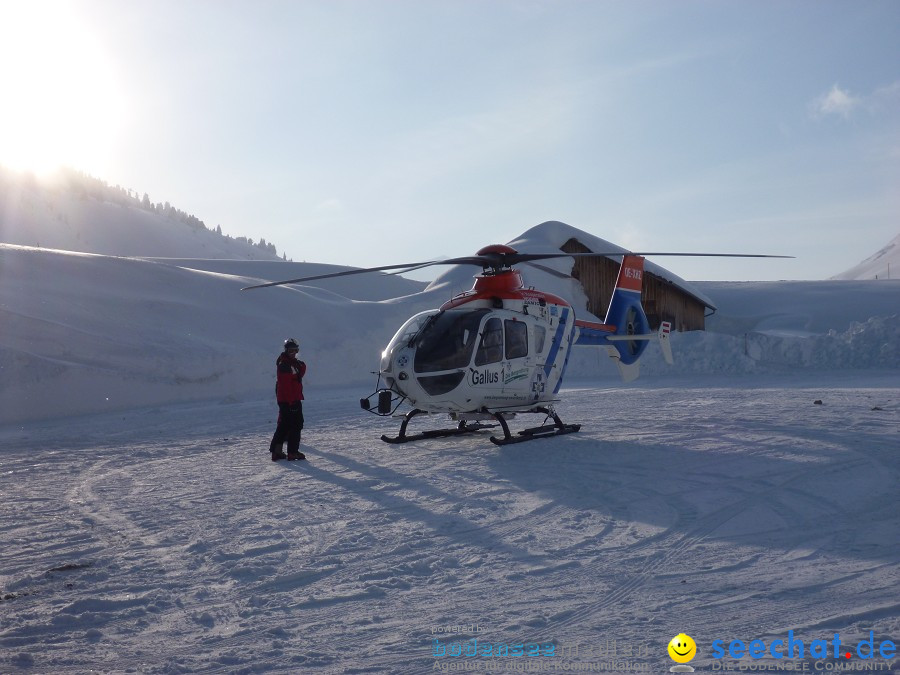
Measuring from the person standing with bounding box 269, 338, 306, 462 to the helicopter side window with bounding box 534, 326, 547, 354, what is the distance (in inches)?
148

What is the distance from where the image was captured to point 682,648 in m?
3.89

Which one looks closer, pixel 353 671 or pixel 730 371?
pixel 353 671

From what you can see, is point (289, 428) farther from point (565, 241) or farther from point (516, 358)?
point (565, 241)

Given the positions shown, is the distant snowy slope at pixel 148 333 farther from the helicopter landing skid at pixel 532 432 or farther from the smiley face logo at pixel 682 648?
the smiley face logo at pixel 682 648

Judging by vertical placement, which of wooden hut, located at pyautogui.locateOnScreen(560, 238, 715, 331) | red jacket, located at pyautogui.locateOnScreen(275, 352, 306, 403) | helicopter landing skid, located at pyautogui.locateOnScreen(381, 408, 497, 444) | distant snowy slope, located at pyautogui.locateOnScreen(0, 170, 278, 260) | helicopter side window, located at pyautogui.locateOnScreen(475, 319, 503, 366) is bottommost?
helicopter landing skid, located at pyautogui.locateOnScreen(381, 408, 497, 444)

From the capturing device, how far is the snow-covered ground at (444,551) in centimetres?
415

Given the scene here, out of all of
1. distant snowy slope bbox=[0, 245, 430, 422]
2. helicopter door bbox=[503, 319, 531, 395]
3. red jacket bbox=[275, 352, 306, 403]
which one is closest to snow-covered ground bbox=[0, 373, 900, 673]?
red jacket bbox=[275, 352, 306, 403]

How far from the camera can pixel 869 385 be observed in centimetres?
1952

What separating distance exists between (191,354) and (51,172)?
82743 mm

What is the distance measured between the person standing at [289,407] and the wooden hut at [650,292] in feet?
76.4

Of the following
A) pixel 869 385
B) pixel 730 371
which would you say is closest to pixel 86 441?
pixel 869 385

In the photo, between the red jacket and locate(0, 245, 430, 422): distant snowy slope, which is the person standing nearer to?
the red jacket

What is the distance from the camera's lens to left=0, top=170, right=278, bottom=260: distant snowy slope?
254ft

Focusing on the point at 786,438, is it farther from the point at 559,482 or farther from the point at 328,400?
the point at 328,400
